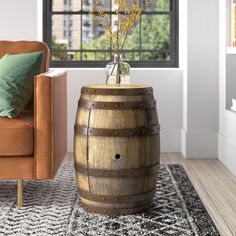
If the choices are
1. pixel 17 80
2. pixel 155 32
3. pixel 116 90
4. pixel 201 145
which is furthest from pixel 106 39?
pixel 116 90

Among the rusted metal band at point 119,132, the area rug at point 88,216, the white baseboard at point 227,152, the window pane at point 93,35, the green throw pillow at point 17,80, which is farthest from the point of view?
the window pane at point 93,35

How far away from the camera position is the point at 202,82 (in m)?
4.41

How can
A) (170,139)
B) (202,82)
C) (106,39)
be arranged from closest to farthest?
(202,82), (170,139), (106,39)

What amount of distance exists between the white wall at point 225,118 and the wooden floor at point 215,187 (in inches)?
3.3

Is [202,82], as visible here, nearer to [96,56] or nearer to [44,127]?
[96,56]

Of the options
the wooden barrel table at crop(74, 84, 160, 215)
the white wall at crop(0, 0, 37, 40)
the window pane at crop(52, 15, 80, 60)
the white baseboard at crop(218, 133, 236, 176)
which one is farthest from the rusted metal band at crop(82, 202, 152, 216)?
the window pane at crop(52, 15, 80, 60)

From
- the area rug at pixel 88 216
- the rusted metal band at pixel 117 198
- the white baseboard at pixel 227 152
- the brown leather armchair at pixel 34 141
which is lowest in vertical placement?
the area rug at pixel 88 216

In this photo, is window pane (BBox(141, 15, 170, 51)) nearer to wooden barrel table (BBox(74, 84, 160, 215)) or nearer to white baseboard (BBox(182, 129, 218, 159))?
white baseboard (BBox(182, 129, 218, 159))

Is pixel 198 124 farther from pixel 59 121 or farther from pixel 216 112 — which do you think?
pixel 59 121

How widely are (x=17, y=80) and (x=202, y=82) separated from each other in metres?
1.76

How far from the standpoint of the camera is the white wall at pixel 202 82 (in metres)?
4.39

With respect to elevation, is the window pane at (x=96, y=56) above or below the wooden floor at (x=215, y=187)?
above

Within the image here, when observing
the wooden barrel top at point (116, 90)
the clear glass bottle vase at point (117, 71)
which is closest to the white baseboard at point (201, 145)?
the clear glass bottle vase at point (117, 71)

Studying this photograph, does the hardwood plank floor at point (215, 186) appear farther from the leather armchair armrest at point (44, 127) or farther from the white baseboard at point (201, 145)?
the leather armchair armrest at point (44, 127)
